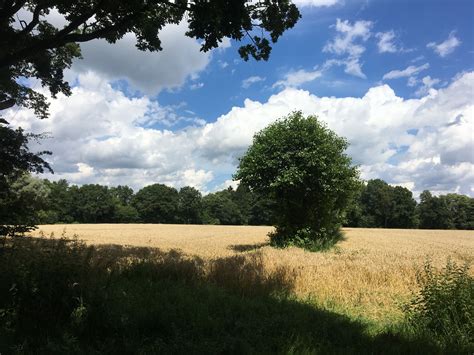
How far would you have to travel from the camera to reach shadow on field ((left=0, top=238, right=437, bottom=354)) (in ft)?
18.6

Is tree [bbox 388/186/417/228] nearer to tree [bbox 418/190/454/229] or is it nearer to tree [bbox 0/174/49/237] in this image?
tree [bbox 418/190/454/229]

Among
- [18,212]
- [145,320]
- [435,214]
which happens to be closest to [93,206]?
[435,214]

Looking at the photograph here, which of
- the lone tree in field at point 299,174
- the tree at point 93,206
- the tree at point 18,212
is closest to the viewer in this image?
the tree at point 18,212

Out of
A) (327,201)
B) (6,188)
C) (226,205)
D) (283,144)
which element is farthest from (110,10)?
(226,205)

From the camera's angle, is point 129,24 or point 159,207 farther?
point 159,207

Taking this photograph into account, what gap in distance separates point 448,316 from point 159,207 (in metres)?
110

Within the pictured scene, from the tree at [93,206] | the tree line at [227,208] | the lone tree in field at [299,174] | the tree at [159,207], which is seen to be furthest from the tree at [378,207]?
the lone tree in field at [299,174]

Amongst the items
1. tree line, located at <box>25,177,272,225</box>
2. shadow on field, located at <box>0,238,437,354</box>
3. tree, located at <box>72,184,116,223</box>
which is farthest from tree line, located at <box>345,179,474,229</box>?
shadow on field, located at <box>0,238,437,354</box>

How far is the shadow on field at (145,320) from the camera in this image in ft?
18.6

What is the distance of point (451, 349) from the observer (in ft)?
21.0

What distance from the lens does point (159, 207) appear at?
11419 cm

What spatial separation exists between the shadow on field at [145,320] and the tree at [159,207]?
350 feet

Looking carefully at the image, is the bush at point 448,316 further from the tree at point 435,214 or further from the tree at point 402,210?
the tree at point 435,214

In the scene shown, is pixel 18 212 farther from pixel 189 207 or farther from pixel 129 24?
pixel 189 207
